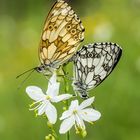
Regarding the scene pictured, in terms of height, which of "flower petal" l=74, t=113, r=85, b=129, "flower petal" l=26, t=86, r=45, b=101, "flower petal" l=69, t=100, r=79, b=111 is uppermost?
"flower petal" l=26, t=86, r=45, b=101

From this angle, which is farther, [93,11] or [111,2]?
[93,11]

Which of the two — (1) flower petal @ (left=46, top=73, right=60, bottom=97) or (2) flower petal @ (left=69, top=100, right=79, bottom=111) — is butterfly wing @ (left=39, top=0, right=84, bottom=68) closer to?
(1) flower petal @ (left=46, top=73, right=60, bottom=97)

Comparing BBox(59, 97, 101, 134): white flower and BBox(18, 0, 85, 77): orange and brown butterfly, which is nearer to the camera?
BBox(59, 97, 101, 134): white flower

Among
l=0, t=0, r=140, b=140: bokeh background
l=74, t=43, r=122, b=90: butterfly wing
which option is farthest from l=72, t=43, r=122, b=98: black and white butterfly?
l=0, t=0, r=140, b=140: bokeh background

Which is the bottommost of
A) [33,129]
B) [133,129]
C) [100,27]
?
[133,129]

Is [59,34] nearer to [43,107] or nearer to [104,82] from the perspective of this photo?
[43,107]

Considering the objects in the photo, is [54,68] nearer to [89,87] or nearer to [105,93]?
[89,87]

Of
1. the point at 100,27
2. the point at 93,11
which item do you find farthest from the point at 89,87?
the point at 93,11
